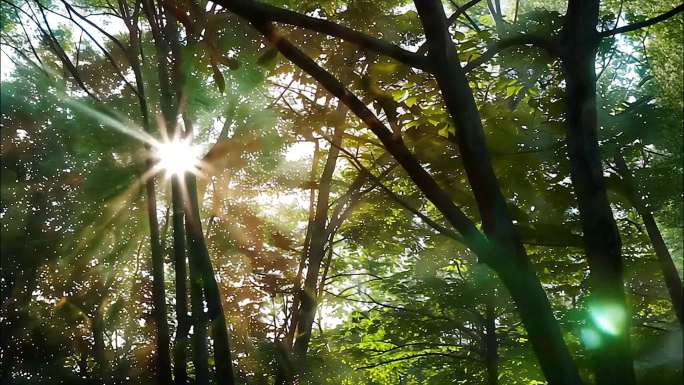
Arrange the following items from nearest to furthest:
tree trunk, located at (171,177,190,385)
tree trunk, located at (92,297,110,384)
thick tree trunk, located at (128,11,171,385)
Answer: tree trunk, located at (171,177,190,385) < thick tree trunk, located at (128,11,171,385) < tree trunk, located at (92,297,110,384)

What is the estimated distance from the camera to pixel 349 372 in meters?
10.5

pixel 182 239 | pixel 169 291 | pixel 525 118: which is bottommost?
pixel 525 118

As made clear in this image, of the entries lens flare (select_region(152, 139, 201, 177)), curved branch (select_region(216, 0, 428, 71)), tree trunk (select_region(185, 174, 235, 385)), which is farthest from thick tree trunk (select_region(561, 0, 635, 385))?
lens flare (select_region(152, 139, 201, 177))

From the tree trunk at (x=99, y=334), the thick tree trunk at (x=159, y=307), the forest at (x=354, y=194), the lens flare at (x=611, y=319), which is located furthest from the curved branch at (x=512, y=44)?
the tree trunk at (x=99, y=334)

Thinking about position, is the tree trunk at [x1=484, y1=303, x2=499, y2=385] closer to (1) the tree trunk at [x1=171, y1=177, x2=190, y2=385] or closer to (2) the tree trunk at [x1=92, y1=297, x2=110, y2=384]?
(1) the tree trunk at [x1=171, y1=177, x2=190, y2=385]

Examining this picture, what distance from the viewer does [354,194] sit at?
9250mm

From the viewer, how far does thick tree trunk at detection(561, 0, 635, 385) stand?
1816mm

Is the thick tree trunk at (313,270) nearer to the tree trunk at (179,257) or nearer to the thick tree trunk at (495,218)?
the tree trunk at (179,257)

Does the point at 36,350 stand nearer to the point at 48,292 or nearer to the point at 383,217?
Answer: the point at 48,292

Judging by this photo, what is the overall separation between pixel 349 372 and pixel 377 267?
2.78 m

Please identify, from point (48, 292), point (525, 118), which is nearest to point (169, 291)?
point (48, 292)

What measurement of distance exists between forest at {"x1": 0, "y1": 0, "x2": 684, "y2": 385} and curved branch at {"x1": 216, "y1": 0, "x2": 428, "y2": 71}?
0.4 inches

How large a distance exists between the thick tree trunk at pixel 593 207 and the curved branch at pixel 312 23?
59cm

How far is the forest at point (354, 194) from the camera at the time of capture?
190cm
